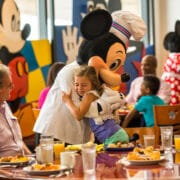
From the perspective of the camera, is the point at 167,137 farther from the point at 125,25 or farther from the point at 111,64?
the point at 125,25

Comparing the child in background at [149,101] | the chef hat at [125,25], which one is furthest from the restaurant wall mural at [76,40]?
the chef hat at [125,25]

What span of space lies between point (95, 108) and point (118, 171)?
1.13 metres

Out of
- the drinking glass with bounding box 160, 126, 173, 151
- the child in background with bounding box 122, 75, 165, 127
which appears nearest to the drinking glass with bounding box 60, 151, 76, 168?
the drinking glass with bounding box 160, 126, 173, 151

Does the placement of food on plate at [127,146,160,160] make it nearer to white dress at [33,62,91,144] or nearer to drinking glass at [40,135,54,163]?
drinking glass at [40,135,54,163]

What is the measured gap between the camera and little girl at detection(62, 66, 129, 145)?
3.34 meters

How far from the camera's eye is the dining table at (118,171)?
7.03 feet

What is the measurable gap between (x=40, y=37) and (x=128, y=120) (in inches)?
70.0

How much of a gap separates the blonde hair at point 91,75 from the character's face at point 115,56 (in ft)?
0.87

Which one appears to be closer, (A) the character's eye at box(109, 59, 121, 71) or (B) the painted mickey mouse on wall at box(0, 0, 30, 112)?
(A) the character's eye at box(109, 59, 121, 71)

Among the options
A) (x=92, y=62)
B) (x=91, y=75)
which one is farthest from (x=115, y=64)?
(x=91, y=75)

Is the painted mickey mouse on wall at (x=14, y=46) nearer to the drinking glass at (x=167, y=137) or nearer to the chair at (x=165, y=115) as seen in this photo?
the chair at (x=165, y=115)

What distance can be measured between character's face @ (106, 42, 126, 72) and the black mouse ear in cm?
14

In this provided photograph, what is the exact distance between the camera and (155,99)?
17.3 feet

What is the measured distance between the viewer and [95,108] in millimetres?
3373
